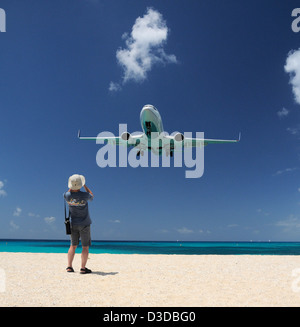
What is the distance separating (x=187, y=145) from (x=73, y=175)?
2870 cm

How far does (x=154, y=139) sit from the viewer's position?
3053 centimetres

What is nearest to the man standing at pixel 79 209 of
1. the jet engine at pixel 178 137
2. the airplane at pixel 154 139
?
the airplane at pixel 154 139

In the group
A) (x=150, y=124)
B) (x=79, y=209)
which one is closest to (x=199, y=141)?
(x=150, y=124)

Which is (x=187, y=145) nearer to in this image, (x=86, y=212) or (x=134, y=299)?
(x=86, y=212)

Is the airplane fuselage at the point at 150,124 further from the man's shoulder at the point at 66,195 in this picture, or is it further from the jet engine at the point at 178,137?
the man's shoulder at the point at 66,195

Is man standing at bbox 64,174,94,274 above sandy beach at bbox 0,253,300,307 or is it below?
above

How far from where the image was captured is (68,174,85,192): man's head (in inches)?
289

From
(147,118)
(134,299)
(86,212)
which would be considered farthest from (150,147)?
(134,299)

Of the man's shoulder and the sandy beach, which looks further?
the man's shoulder

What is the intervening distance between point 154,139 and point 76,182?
23.5 meters

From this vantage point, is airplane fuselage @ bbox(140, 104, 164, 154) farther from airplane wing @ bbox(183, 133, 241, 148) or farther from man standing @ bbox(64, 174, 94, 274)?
man standing @ bbox(64, 174, 94, 274)

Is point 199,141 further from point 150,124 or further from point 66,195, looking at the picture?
point 66,195

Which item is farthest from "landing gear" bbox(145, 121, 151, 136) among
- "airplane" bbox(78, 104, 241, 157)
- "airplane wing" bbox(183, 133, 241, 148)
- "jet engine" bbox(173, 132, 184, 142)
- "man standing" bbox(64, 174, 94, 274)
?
"man standing" bbox(64, 174, 94, 274)

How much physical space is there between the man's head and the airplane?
72.0 feet
